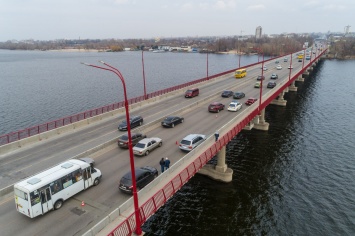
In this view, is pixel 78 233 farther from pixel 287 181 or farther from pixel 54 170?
pixel 287 181

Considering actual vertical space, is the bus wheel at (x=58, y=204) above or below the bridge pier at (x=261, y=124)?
above

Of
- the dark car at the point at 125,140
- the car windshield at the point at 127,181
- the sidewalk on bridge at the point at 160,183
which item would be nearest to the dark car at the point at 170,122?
the dark car at the point at 125,140

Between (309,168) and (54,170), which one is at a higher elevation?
(54,170)

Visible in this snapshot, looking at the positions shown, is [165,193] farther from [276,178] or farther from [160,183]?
[276,178]

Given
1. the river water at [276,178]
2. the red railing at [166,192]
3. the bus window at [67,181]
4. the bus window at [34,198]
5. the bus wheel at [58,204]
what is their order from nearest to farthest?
1. the red railing at [166,192]
2. the bus window at [34,198]
3. the bus wheel at [58,204]
4. the bus window at [67,181]
5. the river water at [276,178]

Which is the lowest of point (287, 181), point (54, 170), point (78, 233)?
point (287, 181)

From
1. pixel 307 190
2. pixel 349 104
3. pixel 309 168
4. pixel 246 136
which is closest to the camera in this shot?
pixel 307 190

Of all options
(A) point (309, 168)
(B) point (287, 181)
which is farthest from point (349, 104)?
(B) point (287, 181)

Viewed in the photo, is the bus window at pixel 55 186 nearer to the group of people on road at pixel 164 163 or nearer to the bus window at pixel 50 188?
the bus window at pixel 50 188

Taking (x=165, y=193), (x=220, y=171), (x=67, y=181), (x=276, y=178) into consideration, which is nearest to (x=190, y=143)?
(x=220, y=171)
